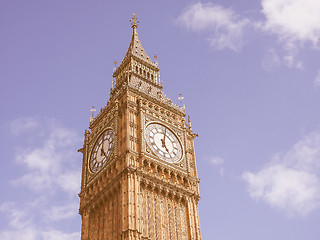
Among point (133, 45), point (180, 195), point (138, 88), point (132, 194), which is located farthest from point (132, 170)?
point (133, 45)

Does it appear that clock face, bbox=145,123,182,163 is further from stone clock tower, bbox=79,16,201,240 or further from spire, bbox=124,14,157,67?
spire, bbox=124,14,157,67

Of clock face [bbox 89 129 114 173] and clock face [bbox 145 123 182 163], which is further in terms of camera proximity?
clock face [bbox 89 129 114 173]

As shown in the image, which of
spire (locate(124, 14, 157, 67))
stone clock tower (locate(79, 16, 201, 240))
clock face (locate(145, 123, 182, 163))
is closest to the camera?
stone clock tower (locate(79, 16, 201, 240))

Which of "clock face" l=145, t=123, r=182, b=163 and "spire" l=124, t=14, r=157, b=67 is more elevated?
"spire" l=124, t=14, r=157, b=67

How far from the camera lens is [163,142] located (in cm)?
6700

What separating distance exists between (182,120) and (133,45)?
681 inches

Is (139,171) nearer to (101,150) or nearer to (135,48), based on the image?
(101,150)

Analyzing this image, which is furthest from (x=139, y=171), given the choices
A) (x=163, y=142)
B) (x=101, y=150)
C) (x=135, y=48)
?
(x=135, y=48)

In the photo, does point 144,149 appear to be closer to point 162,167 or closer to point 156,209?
point 162,167

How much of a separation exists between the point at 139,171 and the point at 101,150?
8441mm

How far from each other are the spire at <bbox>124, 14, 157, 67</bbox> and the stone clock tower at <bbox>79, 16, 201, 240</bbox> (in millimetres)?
7893

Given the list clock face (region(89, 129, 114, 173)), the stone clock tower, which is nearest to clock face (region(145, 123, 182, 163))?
the stone clock tower

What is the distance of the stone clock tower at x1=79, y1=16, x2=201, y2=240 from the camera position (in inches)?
2312

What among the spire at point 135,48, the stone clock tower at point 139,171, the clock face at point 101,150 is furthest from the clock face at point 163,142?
the spire at point 135,48
